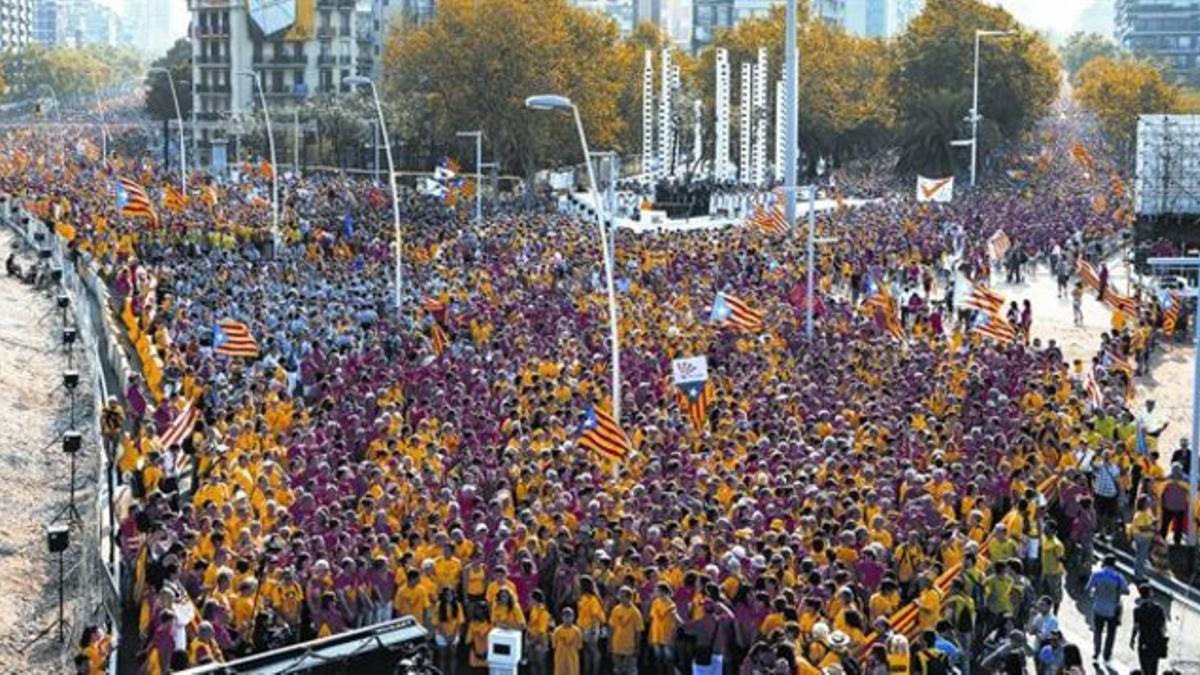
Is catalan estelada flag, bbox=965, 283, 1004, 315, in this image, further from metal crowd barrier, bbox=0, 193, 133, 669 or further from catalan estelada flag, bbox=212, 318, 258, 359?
metal crowd barrier, bbox=0, 193, 133, 669

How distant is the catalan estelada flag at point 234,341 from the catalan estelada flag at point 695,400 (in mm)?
6758

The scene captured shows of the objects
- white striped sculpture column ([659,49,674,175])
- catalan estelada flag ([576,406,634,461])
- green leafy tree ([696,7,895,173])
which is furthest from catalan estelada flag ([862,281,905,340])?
green leafy tree ([696,7,895,173])

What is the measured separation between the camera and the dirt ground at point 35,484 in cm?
1864

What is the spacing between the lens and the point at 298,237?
161 feet

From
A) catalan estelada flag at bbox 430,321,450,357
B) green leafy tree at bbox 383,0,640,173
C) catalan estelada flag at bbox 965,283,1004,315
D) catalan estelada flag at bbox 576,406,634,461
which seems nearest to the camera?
catalan estelada flag at bbox 576,406,634,461

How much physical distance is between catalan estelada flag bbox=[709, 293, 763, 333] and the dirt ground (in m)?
9.82

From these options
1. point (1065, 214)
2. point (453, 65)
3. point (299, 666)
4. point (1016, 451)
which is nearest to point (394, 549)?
point (299, 666)

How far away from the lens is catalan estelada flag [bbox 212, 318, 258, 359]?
90.5 feet

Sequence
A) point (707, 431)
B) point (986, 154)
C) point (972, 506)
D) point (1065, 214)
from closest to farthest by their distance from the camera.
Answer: point (972, 506)
point (707, 431)
point (1065, 214)
point (986, 154)

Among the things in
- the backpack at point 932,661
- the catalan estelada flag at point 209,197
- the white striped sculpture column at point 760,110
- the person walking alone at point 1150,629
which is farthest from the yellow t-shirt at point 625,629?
the white striped sculpture column at point 760,110

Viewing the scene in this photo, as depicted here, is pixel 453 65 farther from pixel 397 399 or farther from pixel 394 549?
pixel 394 549

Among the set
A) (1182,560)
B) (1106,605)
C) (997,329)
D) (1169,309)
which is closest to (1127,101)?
(1169,309)

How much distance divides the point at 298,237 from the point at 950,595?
34967 mm

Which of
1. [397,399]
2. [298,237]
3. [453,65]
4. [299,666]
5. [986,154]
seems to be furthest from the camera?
[986,154]
